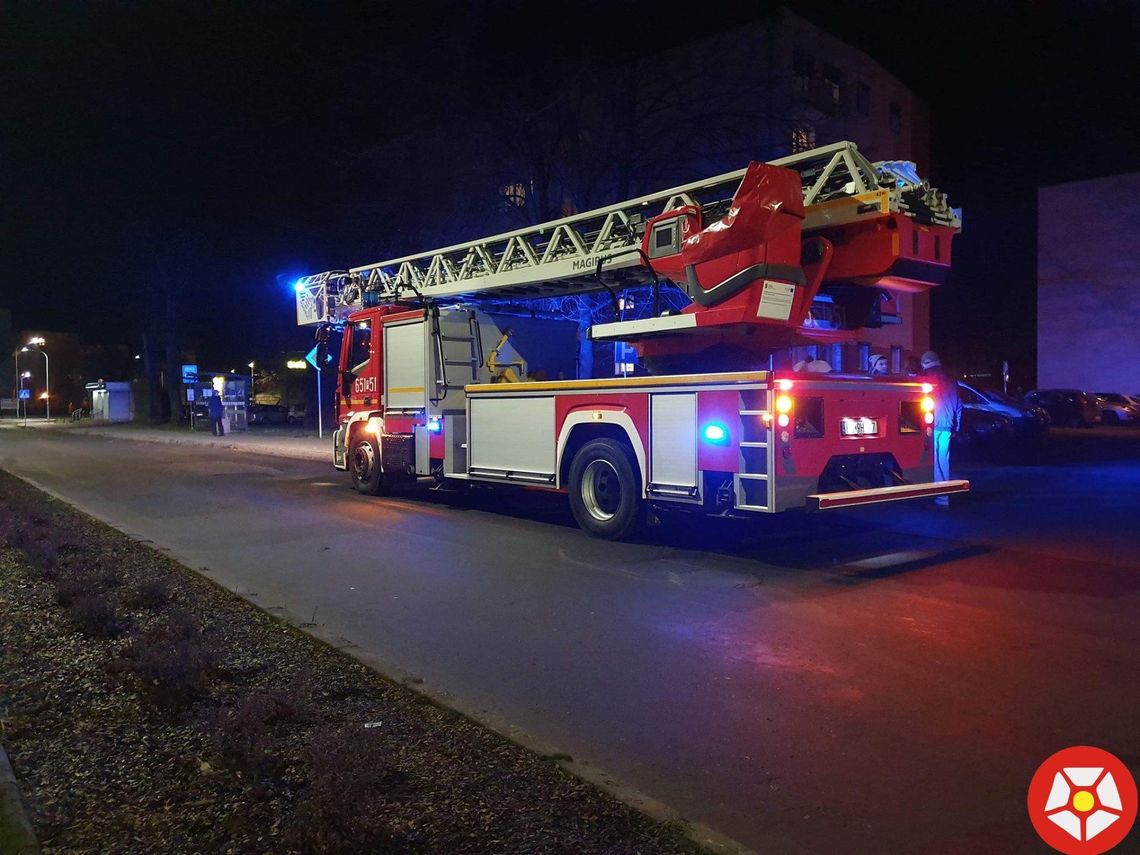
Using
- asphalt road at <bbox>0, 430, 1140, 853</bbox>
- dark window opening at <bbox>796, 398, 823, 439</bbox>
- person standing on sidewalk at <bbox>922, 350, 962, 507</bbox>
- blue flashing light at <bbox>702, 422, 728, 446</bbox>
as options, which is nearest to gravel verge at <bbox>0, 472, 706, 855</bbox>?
asphalt road at <bbox>0, 430, 1140, 853</bbox>

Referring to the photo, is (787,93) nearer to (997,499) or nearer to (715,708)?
(997,499)

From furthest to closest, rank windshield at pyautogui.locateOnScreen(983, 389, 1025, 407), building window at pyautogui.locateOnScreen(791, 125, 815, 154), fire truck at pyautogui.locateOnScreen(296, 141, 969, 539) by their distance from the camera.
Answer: windshield at pyautogui.locateOnScreen(983, 389, 1025, 407), building window at pyautogui.locateOnScreen(791, 125, 815, 154), fire truck at pyautogui.locateOnScreen(296, 141, 969, 539)

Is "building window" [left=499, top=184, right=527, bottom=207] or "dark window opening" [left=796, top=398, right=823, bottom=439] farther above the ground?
"building window" [left=499, top=184, right=527, bottom=207]

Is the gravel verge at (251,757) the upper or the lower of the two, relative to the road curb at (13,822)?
lower

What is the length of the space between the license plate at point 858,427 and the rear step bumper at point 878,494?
55 cm

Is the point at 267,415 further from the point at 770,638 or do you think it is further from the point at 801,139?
the point at 770,638

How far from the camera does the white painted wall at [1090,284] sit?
38.1m

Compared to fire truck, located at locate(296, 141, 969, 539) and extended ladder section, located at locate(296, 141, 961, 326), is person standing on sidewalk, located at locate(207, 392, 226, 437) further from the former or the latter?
fire truck, located at locate(296, 141, 969, 539)

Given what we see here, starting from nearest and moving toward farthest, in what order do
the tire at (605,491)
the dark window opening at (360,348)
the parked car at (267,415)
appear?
the tire at (605,491) < the dark window opening at (360,348) < the parked car at (267,415)

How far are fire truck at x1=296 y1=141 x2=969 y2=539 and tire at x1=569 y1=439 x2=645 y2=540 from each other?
0.02 m

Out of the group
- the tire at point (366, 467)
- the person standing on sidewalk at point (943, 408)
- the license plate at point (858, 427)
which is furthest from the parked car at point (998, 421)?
the tire at point (366, 467)

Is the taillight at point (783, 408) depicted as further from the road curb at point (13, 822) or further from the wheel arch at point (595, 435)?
the road curb at point (13, 822)

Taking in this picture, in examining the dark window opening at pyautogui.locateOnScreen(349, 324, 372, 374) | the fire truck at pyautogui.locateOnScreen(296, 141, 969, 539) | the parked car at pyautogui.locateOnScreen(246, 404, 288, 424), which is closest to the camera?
the fire truck at pyautogui.locateOnScreen(296, 141, 969, 539)

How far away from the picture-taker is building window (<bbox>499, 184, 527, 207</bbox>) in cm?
1948
